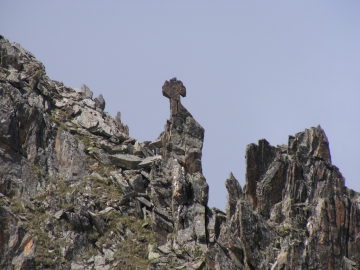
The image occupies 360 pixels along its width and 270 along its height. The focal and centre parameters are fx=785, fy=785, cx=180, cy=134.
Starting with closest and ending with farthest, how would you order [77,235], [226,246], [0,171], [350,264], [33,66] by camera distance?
[350,264] < [226,246] < [77,235] < [0,171] < [33,66]

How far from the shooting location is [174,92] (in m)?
80.1

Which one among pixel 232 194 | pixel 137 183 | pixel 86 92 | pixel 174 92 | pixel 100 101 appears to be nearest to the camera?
pixel 232 194

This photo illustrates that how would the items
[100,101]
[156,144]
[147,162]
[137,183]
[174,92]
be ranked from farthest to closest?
[100,101]
[156,144]
[147,162]
[174,92]
[137,183]

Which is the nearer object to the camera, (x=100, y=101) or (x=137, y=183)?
(x=137, y=183)

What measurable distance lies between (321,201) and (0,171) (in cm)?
3083

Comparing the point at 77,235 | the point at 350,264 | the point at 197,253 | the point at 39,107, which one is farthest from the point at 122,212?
the point at 350,264

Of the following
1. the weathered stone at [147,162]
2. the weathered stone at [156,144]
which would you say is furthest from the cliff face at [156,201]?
the weathered stone at [147,162]

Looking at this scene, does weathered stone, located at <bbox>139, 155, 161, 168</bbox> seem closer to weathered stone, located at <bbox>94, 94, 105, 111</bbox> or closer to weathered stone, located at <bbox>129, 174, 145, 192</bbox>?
weathered stone, located at <bbox>129, 174, 145, 192</bbox>

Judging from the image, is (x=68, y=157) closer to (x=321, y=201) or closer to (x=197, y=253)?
(x=197, y=253)

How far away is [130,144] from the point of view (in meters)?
86.4

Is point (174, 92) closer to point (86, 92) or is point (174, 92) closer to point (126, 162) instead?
point (126, 162)

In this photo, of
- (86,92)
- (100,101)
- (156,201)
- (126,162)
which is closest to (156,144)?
(126,162)

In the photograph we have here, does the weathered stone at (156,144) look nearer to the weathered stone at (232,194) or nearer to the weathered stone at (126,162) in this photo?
the weathered stone at (126,162)

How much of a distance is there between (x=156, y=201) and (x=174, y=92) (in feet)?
40.9
